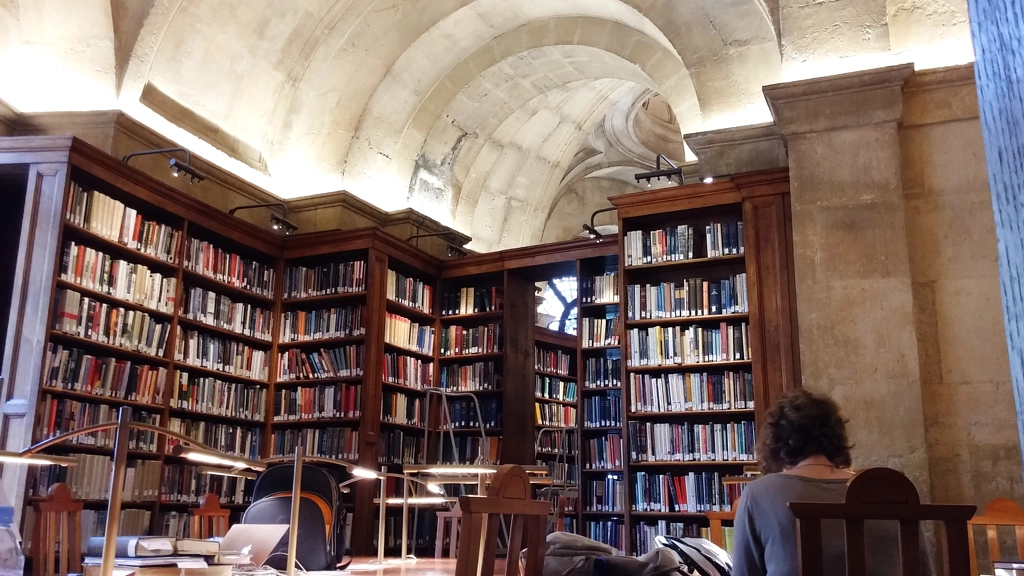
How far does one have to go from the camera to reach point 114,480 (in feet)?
6.26

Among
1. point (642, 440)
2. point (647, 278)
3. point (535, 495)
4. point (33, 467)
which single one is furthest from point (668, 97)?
point (33, 467)

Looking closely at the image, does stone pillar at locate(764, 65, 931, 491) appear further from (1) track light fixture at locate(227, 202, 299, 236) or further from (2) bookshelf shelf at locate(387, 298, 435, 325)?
(1) track light fixture at locate(227, 202, 299, 236)

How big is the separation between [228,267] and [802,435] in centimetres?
525

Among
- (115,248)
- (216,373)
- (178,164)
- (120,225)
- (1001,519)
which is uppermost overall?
(178,164)

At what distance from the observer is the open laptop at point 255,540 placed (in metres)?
2.96

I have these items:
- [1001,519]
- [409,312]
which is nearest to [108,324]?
[409,312]

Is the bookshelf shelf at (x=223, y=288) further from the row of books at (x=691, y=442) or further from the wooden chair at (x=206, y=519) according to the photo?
the row of books at (x=691, y=442)

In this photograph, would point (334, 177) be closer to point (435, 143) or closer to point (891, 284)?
point (435, 143)

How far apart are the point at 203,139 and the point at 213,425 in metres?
2.23

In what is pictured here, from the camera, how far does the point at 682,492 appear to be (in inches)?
224

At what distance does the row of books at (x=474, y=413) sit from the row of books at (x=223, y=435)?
1523mm

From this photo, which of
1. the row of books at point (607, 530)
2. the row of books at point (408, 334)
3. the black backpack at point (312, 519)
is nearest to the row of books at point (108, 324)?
the row of books at point (408, 334)

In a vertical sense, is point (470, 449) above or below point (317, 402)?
below

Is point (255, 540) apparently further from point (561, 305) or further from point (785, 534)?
point (561, 305)
